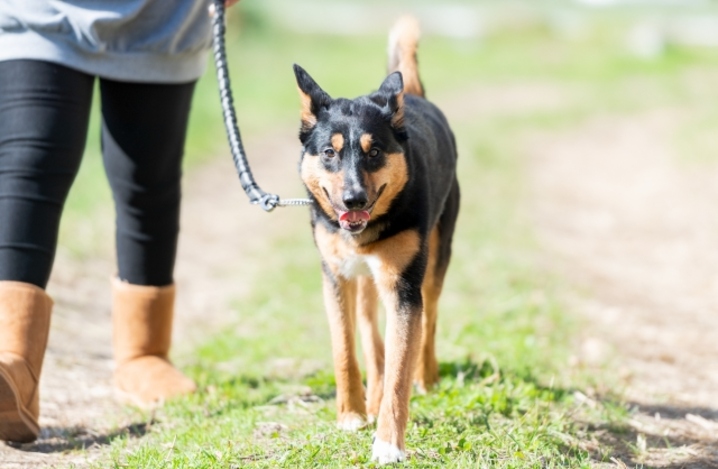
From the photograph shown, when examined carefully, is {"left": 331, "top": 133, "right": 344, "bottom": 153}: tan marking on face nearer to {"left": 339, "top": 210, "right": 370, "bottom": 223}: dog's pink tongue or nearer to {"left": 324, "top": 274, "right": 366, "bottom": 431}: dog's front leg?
{"left": 339, "top": 210, "right": 370, "bottom": 223}: dog's pink tongue

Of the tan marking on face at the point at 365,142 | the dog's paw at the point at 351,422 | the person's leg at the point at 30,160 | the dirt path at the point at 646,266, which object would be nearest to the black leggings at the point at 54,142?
the person's leg at the point at 30,160

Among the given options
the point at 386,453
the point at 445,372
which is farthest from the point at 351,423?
the point at 445,372

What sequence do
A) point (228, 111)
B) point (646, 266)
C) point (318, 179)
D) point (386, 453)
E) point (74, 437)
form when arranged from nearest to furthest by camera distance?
point (386, 453), point (318, 179), point (74, 437), point (228, 111), point (646, 266)

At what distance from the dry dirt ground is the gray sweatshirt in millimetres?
1445

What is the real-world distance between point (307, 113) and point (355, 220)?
0.49m

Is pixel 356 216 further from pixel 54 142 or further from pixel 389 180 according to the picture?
pixel 54 142

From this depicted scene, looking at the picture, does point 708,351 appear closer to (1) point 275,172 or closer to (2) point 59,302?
(2) point 59,302

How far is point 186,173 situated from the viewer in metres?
11.0

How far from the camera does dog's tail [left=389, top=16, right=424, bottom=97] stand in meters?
4.52

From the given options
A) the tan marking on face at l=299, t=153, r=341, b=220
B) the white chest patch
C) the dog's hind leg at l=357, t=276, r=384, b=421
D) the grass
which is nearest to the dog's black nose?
the tan marking on face at l=299, t=153, r=341, b=220

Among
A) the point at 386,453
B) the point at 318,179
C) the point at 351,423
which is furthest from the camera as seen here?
the point at 351,423

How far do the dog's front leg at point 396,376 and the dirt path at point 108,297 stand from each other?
1.08m

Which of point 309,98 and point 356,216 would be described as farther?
point 309,98

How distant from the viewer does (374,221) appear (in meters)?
3.60
